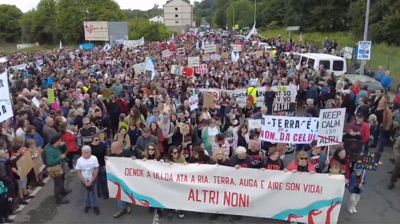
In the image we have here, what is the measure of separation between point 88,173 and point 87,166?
155mm

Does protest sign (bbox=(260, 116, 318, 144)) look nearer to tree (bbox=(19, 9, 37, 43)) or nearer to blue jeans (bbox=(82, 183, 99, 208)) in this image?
blue jeans (bbox=(82, 183, 99, 208))

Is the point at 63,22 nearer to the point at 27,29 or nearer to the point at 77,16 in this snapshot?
the point at 77,16

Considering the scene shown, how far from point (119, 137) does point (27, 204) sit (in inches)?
92.4

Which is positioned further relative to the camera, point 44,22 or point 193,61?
point 44,22

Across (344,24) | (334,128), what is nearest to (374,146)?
(334,128)

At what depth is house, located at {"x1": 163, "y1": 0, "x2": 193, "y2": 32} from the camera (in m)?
138

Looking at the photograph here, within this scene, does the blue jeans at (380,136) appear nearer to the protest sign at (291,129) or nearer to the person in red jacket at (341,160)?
the protest sign at (291,129)

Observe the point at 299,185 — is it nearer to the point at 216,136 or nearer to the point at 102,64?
the point at 216,136

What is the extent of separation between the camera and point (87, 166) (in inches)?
279

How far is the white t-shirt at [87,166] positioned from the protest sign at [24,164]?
120 centimetres

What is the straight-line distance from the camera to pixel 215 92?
42.3 feet

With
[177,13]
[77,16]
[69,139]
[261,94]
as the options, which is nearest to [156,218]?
[69,139]

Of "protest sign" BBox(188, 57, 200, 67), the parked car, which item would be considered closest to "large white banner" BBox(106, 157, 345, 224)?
the parked car

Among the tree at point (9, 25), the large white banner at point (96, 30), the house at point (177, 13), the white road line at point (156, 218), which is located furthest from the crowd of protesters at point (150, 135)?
the house at point (177, 13)
